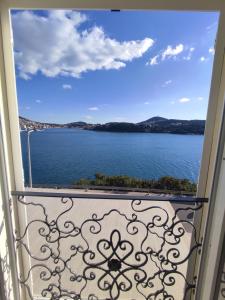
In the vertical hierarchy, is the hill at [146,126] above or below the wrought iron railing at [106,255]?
above

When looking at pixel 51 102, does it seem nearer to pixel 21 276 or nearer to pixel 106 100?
pixel 106 100

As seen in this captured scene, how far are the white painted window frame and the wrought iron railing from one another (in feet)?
0.58

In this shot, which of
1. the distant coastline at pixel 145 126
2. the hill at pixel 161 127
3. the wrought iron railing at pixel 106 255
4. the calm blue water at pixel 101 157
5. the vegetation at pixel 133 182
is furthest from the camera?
the calm blue water at pixel 101 157

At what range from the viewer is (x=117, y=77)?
766 centimetres

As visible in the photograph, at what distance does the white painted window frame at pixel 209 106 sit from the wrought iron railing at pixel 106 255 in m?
0.18

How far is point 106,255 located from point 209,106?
6.61 feet

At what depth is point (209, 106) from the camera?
1.43m

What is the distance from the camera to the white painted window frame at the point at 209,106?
1.33m

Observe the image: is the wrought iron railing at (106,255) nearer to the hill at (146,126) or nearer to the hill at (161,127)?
the hill at (161,127)

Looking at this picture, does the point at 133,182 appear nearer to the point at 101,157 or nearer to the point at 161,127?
the point at 101,157

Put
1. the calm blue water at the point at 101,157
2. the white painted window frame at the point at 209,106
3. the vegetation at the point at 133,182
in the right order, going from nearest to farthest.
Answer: the white painted window frame at the point at 209,106 < the vegetation at the point at 133,182 < the calm blue water at the point at 101,157

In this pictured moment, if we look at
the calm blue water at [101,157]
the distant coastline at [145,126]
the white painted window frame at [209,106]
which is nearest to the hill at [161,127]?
the distant coastline at [145,126]

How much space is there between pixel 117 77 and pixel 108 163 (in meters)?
3.03


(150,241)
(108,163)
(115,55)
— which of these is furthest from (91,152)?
(150,241)
